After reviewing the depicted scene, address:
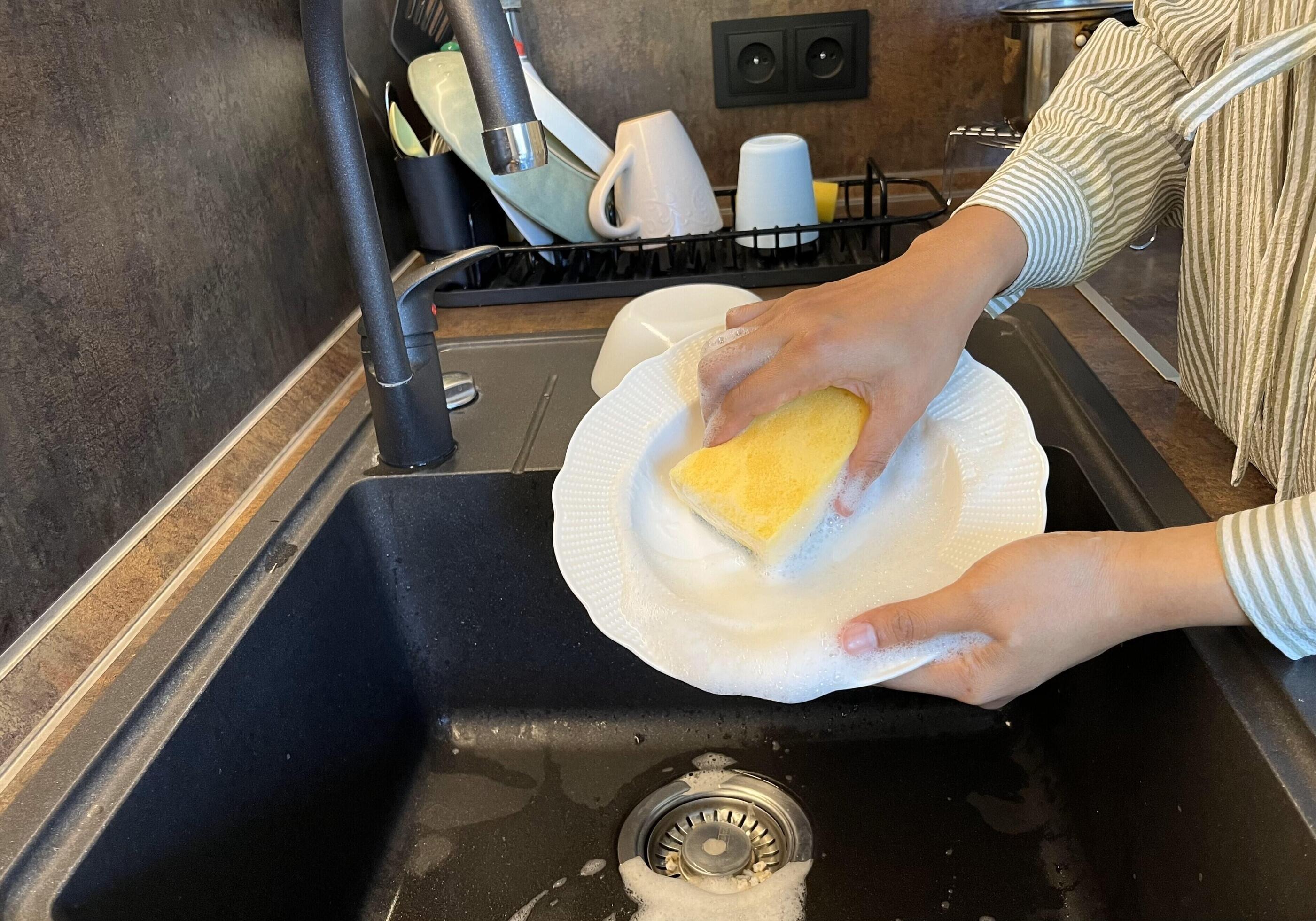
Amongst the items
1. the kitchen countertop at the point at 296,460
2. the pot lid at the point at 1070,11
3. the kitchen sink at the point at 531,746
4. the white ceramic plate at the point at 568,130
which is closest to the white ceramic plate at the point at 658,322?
the kitchen sink at the point at 531,746

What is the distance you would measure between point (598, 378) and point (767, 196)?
0.37 metres

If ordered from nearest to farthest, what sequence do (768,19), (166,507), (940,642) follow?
1. (940,642)
2. (166,507)
3. (768,19)

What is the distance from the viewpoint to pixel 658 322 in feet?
2.57

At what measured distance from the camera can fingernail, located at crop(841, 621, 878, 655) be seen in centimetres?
50

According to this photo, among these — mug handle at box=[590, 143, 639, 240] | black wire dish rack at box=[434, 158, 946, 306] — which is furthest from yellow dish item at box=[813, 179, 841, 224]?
mug handle at box=[590, 143, 639, 240]

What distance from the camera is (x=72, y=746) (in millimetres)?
502

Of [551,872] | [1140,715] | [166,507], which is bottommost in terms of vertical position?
[551,872]

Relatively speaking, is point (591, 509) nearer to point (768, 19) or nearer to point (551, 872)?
point (551, 872)

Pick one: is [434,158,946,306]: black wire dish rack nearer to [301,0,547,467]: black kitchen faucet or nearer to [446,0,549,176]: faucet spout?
[301,0,547,467]: black kitchen faucet

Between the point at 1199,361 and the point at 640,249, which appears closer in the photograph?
the point at 1199,361

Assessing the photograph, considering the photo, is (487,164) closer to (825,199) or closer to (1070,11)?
(825,199)

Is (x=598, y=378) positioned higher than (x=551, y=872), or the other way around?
(x=598, y=378)

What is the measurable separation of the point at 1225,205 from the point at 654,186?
0.60 metres

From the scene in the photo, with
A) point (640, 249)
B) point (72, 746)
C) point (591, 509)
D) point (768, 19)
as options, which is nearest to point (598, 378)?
point (591, 509)
